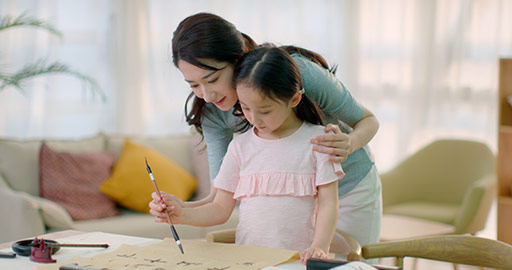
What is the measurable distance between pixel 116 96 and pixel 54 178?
100cm

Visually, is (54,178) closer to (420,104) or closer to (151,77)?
(151,77)

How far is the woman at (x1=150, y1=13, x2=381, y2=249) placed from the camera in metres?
1.51

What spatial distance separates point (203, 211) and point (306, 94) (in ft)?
1.30

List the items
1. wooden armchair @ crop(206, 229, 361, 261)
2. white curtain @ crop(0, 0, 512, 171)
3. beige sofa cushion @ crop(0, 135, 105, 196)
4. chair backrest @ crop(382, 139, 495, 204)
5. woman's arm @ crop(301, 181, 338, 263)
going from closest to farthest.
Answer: woman's arm @ crop(301, 181, 338, 263) → wooden armchair @ crop(206, 229, 361, 261) → beige sofa cushion @ crop(0, 135, 105, 196) → chair backrest @ crop(382, 139, 495, 204) → white curtain @ crop(0, 0, 512, 171)

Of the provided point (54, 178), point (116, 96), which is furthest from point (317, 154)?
point (116, 96)

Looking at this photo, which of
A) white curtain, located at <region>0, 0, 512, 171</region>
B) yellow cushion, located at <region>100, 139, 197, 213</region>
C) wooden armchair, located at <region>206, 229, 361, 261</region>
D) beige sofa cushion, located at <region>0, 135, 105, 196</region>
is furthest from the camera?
white curtain, located at <region>0, 0, 512, 171</region>

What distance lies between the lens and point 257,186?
156cm

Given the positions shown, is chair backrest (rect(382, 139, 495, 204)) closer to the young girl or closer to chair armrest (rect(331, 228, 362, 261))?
chair armrest (rect(331, 228, 362, 261))

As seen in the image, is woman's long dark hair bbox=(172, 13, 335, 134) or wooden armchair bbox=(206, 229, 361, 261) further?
wooden armchair bbox=(206, 229, 361, 261)

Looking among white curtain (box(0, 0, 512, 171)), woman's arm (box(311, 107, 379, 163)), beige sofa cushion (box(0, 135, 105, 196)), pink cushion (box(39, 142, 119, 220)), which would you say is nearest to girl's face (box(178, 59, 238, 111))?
woman's arm (box(311, 107, 379, 163))

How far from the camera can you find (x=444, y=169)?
3947 millimetres

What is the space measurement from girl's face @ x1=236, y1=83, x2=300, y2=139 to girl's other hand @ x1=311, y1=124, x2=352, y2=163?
Answer: 0.33 feet

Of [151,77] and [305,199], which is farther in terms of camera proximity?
[151,77]

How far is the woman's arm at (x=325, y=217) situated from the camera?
1432mm
